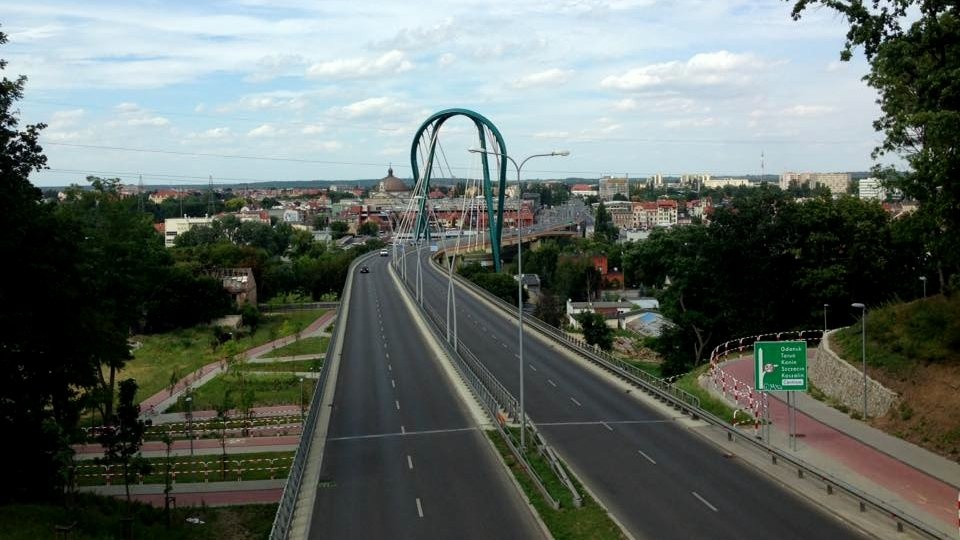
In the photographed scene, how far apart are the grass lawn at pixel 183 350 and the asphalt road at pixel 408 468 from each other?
16621 mm

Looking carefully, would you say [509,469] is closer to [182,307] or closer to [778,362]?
[778,362]

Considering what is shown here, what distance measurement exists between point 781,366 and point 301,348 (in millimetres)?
44990

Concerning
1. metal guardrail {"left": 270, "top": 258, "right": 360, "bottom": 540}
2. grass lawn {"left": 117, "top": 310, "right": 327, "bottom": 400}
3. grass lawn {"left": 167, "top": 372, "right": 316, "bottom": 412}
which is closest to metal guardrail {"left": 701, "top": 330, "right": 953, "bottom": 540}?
metal guardrail {"left": 270, "top": 258, "right": 360, "bottom": 540}

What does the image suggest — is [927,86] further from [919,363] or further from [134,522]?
[134,522]

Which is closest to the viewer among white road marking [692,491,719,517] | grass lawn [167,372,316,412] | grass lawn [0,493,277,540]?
grass lawn [0,493,277,540]

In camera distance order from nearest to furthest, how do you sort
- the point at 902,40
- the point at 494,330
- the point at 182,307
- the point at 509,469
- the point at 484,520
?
the point at 484,520
the point at 902,40
the point at 509,469
the point at 494,330
the point at 182,307

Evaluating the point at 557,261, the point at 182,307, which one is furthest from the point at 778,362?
the point at 557,261

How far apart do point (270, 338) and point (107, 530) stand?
182 ft

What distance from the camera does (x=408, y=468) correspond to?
28359 millimetres

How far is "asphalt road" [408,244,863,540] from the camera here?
2181 centimetres

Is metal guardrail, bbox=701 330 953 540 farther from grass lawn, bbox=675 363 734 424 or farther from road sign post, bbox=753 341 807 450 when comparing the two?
road sign post, bbox=753 341 807 450

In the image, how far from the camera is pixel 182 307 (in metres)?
86.9

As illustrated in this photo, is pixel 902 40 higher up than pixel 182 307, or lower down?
higher up

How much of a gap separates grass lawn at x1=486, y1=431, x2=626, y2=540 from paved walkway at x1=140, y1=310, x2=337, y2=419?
25712mm
